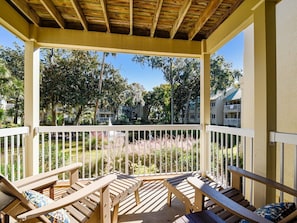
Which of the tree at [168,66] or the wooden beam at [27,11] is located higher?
the tree at [168,66]

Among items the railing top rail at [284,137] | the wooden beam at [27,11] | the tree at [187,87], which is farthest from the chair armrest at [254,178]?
the tree at [187,87]

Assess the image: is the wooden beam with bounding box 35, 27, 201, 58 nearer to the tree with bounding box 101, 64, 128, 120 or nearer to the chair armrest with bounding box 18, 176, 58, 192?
the chair armrest with bounding box 18, 176, 58, 192

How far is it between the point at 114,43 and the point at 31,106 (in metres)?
1.74

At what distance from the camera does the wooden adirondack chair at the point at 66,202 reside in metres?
1.24

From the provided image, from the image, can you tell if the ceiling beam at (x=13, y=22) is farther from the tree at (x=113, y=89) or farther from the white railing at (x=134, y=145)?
the tree at (x=113, y=89)

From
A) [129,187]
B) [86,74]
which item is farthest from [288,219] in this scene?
[86,74]

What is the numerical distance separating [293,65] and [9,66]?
8437mm

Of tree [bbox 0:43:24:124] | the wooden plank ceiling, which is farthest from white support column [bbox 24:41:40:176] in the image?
tree [bbox 0:43:24:124]

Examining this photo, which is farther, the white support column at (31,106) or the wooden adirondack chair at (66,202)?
the white support column at (31,106)

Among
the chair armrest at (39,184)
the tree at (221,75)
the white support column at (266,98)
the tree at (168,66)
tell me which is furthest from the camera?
the tree at (168,66)

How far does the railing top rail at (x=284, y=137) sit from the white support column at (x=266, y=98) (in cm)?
6

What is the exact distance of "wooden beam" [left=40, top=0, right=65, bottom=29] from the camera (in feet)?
8.46

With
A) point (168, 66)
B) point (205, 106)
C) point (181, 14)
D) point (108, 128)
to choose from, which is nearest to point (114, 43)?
point (181, 14)

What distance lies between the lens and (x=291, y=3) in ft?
10.7
